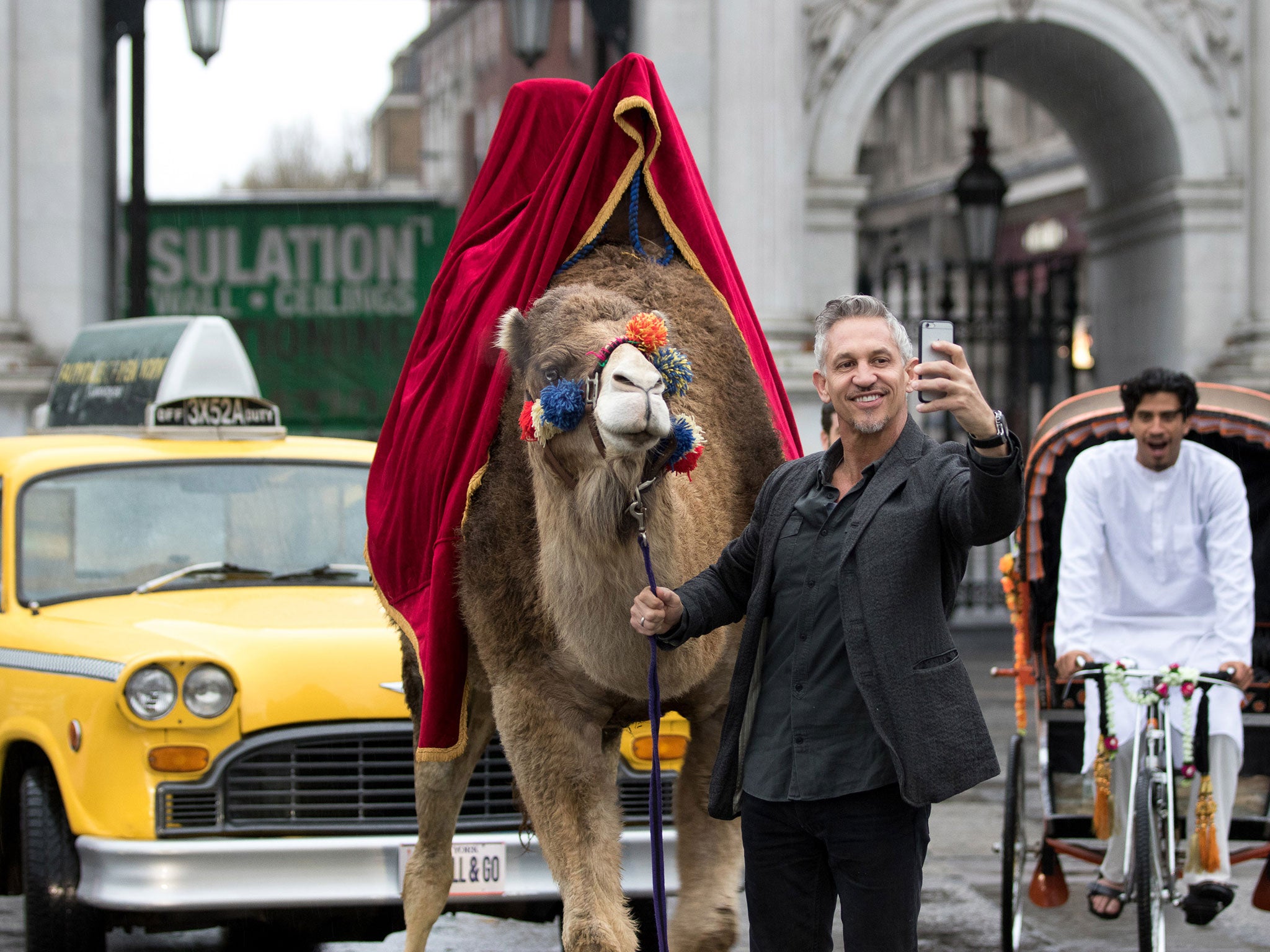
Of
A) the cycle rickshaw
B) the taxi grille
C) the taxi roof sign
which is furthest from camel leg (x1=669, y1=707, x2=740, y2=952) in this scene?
the taxi roof sign

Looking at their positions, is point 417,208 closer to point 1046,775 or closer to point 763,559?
point 1046,775

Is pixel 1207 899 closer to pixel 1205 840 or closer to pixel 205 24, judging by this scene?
pixel 1205 840

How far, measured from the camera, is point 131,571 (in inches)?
264

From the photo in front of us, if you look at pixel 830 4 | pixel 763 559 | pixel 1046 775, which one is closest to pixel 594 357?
pixel 763 559

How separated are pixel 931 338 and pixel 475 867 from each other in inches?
114

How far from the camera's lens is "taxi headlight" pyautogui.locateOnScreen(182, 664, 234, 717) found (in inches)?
220

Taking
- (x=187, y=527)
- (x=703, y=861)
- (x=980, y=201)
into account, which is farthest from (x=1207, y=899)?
(x=980, y=201)

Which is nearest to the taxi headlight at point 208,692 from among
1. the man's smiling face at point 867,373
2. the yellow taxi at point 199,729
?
the yellow taxi at point 199,729

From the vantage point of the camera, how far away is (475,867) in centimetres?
568

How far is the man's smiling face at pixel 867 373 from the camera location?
3.72 meters

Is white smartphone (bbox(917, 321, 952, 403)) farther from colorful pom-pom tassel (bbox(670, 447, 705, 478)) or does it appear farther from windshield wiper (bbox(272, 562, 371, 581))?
windshield wiper (bbox(272, 562, 371, 581))

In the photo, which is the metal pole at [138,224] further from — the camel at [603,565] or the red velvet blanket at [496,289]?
the camel at [603,565]

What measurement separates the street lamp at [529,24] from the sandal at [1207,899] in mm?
7935

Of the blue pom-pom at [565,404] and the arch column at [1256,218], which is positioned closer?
the blue pom-pom at [565,404]
